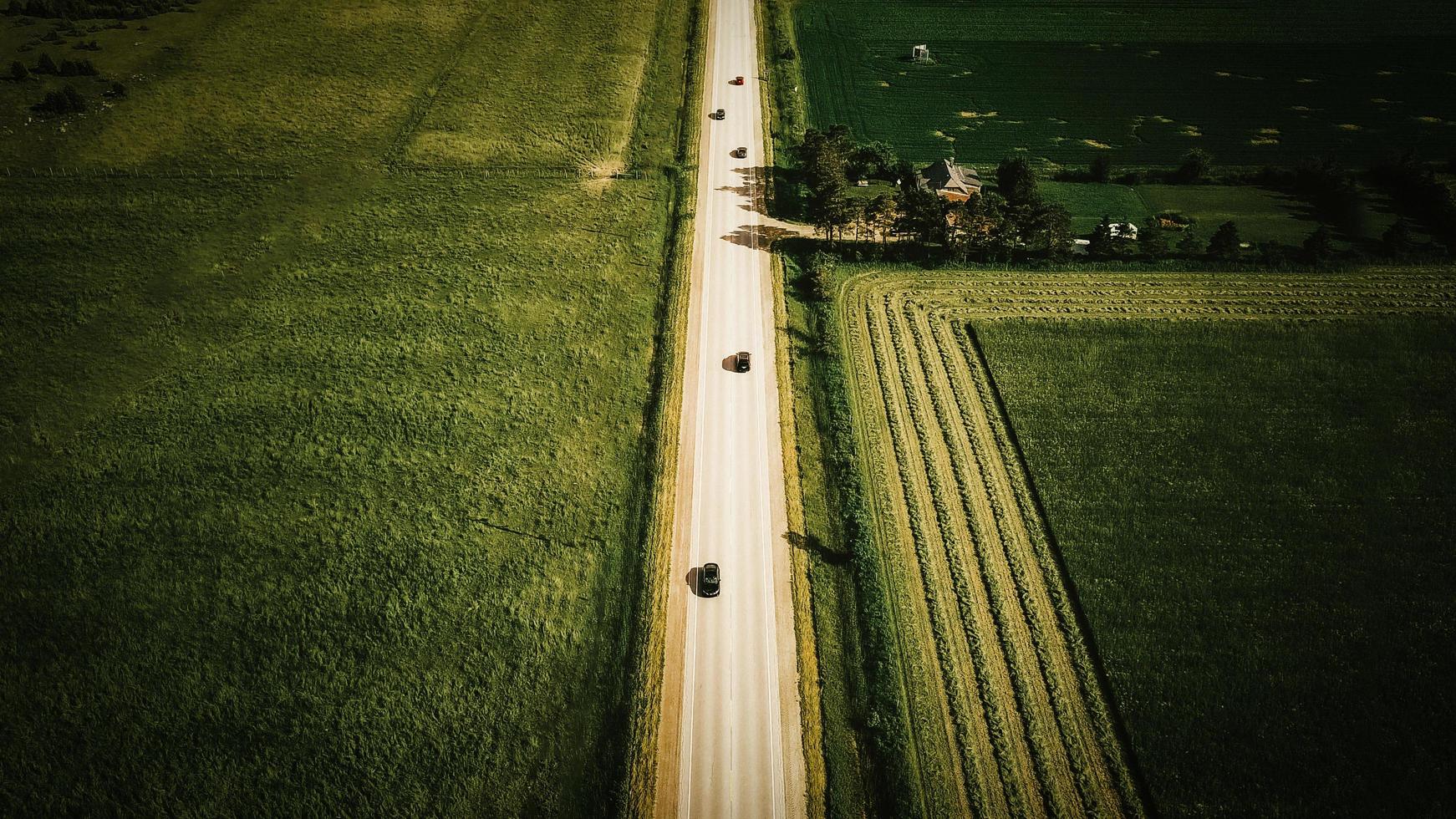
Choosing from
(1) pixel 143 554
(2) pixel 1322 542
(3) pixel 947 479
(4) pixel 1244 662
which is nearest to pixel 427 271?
(1) pixel 143 554

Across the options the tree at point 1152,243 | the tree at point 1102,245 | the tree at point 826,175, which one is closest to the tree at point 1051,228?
the tree at point 1102,245

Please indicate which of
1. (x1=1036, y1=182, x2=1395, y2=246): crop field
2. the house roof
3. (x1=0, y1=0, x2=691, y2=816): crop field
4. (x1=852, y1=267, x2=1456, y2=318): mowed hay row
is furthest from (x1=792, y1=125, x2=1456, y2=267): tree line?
(x1=0, y1=0, x2=691, y2=816): crop field

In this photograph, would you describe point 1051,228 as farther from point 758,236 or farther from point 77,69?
point 77,69

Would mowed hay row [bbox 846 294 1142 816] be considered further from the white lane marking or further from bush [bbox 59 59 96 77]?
bush [bbox 59 59 96 77]

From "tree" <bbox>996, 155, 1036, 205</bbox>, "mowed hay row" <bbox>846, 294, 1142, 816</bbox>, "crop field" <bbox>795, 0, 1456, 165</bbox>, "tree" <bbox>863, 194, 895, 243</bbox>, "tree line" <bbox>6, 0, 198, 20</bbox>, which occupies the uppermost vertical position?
"tree line" <bbox>6, 0, 198, 20</bbox>

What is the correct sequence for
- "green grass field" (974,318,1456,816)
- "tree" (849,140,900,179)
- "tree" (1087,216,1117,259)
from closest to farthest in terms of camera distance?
"green grass field" (974,318,1456,816) → "tree" (1087,216,1117,259) → "tree" (849,140,900,179)

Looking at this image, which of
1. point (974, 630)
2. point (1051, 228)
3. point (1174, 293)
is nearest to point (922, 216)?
point (1051, 228)

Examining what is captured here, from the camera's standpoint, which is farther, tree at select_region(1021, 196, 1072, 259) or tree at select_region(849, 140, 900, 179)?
tree at select_region(849, 140, 900, 179)

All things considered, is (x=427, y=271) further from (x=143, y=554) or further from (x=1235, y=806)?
(x=1235, y=806)
